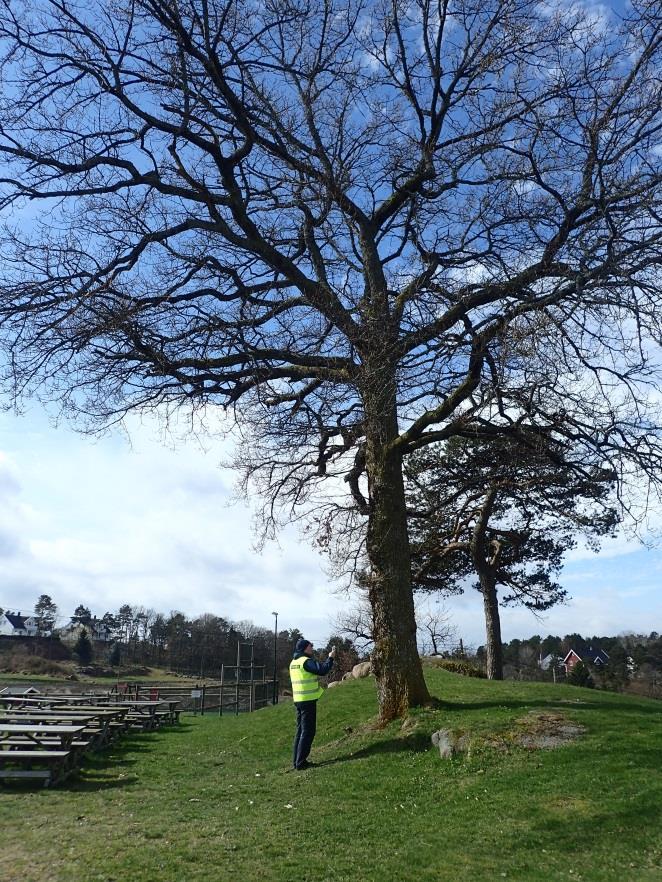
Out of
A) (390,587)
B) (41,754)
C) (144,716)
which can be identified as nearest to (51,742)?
(41,754)

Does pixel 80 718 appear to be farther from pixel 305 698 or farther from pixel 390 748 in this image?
pixel 390 748

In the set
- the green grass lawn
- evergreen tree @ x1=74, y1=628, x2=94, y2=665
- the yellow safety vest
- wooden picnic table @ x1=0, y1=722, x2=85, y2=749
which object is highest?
evergreen tree @ x1=74, y1=628, x2=94, y2=665

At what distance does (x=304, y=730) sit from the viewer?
368 inches

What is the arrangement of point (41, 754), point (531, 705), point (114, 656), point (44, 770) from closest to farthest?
point (41, 754), point (44, 770), point (531, 705), point (114, 656)

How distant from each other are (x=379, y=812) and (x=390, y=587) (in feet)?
12.9

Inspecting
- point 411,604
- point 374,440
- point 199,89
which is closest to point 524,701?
point 411,604

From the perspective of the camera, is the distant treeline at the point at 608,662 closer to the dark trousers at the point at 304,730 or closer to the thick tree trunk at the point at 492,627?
the thick tree trunk at the point at 492,627

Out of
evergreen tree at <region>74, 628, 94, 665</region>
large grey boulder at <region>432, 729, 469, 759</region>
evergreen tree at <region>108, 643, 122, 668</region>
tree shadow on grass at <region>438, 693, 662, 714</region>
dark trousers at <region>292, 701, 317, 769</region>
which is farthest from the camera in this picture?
evergreen tree at <region>74, 628, 94, 665</region>

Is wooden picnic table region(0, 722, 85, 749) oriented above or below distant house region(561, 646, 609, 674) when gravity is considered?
below

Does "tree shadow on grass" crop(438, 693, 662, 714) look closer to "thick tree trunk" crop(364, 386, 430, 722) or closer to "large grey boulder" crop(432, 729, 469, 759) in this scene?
"thick tree trunk" crop(364, 386, 430, 722)

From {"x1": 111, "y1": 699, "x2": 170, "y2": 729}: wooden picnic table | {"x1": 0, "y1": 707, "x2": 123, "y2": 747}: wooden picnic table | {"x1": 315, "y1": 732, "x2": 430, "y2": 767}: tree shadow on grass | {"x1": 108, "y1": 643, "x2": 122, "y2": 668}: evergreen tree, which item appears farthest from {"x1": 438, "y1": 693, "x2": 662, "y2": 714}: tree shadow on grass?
{"x1": 108, "y1": 643, "x2": 122, "y2": 668}: evergreen tree

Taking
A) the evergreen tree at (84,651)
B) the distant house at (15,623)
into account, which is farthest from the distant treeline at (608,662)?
the distant house at (15,623)

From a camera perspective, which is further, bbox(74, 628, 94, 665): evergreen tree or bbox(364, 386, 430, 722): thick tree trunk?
bbox(74, 628, 94, 665): evergreen tree

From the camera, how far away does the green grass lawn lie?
5258mm
